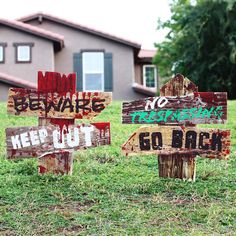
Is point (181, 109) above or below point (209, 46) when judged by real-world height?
below

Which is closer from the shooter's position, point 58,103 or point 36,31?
point 58,103

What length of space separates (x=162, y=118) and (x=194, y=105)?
0.39 m

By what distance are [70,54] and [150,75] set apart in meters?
5.94

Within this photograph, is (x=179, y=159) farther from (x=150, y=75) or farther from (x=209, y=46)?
(x=150, y=75)

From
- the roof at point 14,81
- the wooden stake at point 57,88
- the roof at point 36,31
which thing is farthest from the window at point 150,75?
the wooden stake at point 57,88

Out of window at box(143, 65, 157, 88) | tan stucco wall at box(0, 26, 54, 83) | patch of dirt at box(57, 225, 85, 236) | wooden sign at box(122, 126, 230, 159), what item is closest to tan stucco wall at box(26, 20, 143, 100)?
tan stucco wall at box(0, 26, 54, 83)

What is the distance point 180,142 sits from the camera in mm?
5691

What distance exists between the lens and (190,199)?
516cm

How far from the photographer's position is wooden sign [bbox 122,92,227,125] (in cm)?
566

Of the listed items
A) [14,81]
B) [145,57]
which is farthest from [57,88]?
[145,57]

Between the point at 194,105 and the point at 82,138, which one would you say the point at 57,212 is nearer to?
the point at 82,138

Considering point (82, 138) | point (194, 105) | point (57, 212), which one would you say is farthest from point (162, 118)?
point (57, 212)

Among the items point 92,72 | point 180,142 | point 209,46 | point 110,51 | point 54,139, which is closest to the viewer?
point 180,142

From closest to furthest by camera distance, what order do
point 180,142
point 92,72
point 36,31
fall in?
point 180,142
point 36,31
point 92,72
